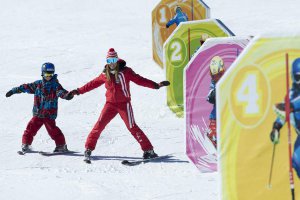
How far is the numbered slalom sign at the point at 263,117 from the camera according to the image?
439 centimetres

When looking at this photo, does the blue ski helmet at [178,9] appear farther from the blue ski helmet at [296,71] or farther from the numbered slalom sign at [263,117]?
the blue ski helmet at [296,71]

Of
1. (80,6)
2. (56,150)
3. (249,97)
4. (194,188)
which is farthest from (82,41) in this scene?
(249,97)

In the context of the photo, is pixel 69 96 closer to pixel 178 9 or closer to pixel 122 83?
pixel 122 83

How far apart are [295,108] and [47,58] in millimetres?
11440

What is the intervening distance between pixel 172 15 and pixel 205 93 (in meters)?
6.72

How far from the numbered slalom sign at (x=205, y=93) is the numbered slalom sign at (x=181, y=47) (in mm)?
2849

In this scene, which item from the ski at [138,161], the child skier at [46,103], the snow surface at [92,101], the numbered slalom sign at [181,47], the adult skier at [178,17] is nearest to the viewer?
the snow surface at [92,101]

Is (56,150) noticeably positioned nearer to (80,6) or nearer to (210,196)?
(210,196)

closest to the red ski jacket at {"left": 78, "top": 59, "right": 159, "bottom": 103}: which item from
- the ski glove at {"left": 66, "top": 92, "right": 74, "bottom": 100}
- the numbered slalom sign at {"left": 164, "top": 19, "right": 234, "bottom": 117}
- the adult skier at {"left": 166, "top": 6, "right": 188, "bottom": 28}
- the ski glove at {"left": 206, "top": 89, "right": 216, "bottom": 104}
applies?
the ski glove at {"left": 66, "top": 92, "right": 74, "bottom": 100}

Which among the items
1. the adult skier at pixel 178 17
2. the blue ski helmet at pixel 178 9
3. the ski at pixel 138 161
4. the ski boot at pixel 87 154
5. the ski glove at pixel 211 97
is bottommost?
the ski at pixel 138 161

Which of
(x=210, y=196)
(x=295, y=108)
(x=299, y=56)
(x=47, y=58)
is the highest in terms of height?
(x=47, y=58)

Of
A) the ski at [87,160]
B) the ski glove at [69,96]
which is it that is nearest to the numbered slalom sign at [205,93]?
the ski at [87,160]

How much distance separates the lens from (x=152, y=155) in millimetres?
7855

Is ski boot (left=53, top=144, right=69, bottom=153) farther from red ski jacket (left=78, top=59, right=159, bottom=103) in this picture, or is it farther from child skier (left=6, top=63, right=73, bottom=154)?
red ski jacket (left=78, top=59, right=159, bottom=103)
